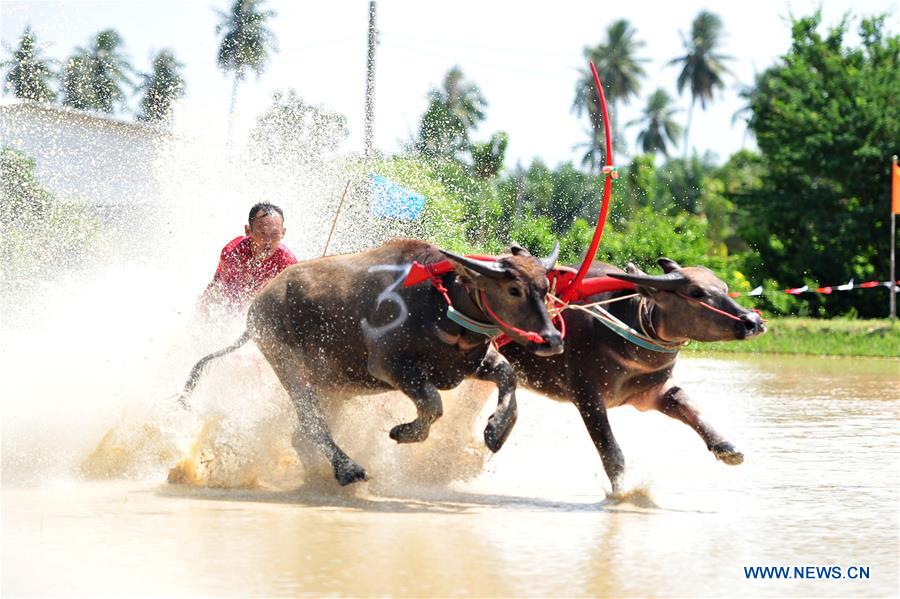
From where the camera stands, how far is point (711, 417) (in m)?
11.1

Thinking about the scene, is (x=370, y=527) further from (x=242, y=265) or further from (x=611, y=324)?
(x=242, y=265)

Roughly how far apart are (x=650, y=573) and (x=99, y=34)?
41.4 metres

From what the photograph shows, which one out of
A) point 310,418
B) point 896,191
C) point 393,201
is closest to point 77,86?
point 896,191

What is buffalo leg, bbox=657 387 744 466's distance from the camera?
22.6 feet

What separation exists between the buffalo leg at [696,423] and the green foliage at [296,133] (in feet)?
18.1

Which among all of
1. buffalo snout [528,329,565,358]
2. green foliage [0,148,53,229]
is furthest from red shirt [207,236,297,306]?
green foliage [0,148,53,229]

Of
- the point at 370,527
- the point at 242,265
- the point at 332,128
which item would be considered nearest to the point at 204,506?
the point at 370,527

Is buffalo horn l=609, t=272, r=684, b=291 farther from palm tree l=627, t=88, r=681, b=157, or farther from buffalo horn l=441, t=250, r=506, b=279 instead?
palm tree l=627, t=88, r=681, b=157

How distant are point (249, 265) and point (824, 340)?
13.2 m

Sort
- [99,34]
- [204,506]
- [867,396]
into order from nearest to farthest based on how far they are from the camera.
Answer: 1. [204,506]
2. [867,396]
3. [99,34]

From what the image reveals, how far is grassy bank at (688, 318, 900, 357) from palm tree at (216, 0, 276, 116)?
18363 mm

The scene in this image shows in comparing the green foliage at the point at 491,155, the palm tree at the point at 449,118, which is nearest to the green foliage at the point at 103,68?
the palm tree at the point at 449,118

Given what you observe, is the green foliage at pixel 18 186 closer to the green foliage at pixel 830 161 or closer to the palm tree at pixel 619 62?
the green foliage at pixel 830 161

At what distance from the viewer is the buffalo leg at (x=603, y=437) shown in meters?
6.95
